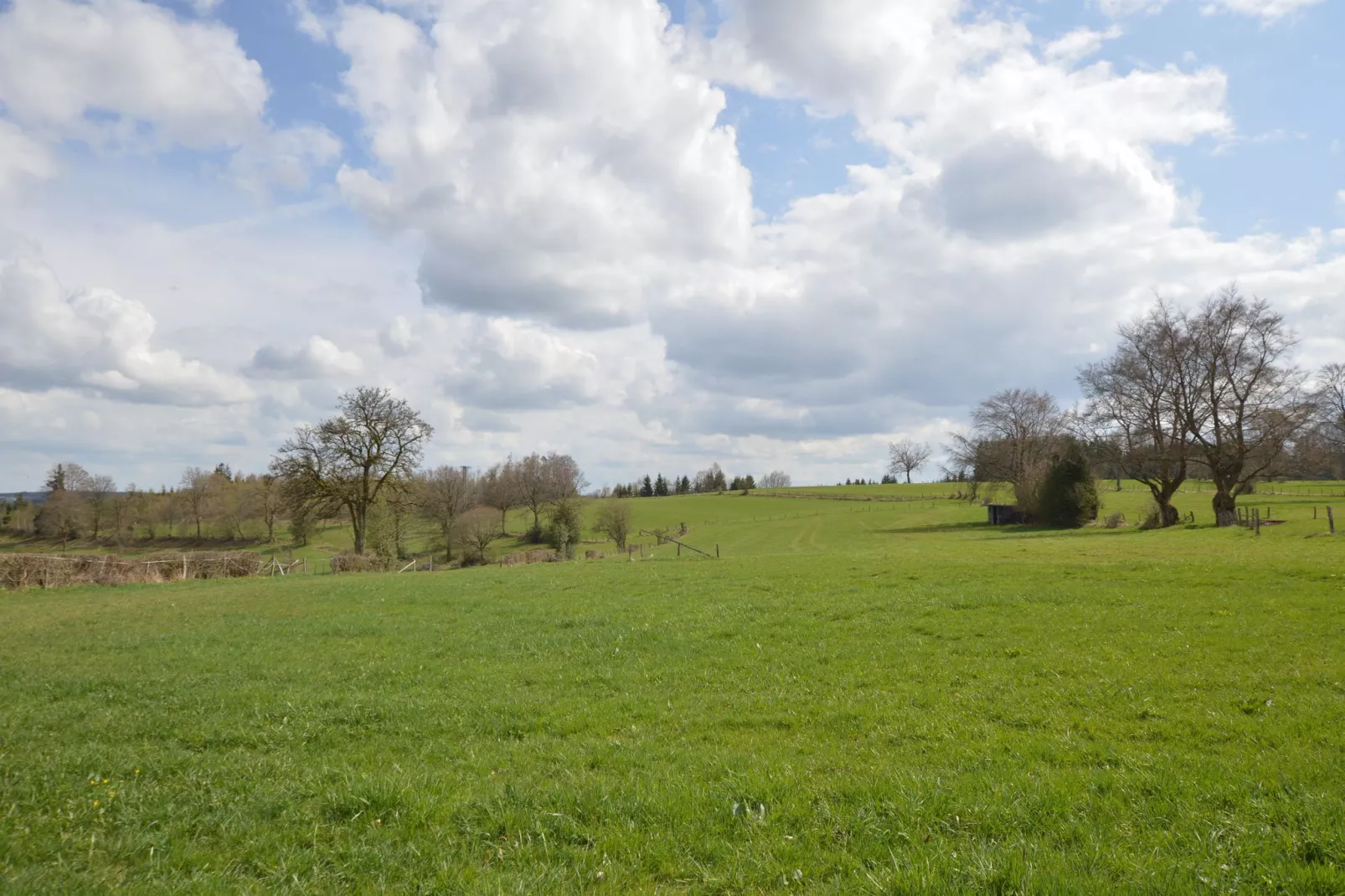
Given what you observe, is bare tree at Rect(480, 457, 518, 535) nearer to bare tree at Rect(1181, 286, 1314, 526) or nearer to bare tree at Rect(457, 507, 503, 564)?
bare tree at Rect(457, 507, 503, 564)

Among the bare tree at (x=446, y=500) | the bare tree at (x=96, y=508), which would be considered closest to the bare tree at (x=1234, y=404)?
the bare tree at (x=446, y=500)

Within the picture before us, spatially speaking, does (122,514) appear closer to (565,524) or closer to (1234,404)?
(565,524)

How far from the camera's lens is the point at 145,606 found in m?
26.0

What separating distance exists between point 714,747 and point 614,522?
6271cm

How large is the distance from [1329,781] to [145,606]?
32.1 meters

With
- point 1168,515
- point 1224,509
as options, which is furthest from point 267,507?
point 1224,509

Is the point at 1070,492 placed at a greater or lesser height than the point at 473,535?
greater

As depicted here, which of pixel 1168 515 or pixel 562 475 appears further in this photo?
pixel 562 475

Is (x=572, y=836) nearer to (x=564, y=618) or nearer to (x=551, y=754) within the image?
(x=551, y=754)

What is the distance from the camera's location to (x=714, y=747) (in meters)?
8.73

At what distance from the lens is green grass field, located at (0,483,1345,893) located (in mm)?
5418

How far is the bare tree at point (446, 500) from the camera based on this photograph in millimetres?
75938

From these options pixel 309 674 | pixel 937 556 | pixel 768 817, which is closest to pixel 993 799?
pixel 768 817

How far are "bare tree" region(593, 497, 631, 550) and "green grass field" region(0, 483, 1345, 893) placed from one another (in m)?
50.7
